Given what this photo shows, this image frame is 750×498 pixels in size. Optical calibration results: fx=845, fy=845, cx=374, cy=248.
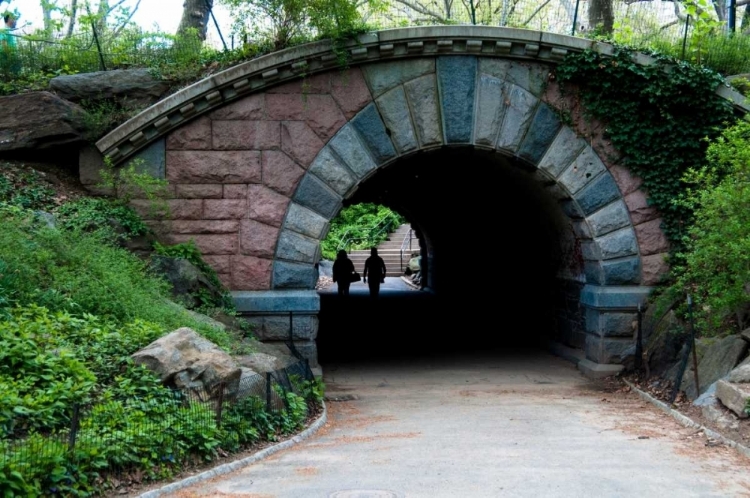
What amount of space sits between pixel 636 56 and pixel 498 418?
18.7ft

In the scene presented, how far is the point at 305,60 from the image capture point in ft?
37.4

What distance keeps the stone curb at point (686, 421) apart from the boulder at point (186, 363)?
4.56 m

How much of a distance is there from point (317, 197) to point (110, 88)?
343 cm

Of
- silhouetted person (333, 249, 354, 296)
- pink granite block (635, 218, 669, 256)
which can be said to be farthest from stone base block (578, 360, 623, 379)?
silhouetted person (333, 249, 354, 296)

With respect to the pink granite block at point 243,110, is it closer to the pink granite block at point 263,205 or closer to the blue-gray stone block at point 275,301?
the pink granite block at point 263,205

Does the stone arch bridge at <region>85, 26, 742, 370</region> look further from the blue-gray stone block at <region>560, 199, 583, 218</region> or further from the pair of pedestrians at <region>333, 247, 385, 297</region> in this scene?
the pair of pedestrians at <region>333, 247, 385, 297</region>

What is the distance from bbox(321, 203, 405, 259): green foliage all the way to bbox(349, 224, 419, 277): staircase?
0.45 meters

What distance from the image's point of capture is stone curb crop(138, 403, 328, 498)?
6.06 m

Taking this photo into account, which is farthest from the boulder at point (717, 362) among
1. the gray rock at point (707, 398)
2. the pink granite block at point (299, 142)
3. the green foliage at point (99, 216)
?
the green foliage at point (99, 216)

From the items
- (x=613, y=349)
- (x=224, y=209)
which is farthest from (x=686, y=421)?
(x=224, y=209)

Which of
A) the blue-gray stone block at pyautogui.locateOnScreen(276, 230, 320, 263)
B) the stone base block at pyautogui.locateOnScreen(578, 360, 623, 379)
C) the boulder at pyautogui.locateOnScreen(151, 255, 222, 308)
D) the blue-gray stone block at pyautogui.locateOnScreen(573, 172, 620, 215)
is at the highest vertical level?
the blue-gray stone block at pyautogui.locateOnScreen(573, 172, 620, 215)

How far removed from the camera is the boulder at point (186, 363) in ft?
24.1

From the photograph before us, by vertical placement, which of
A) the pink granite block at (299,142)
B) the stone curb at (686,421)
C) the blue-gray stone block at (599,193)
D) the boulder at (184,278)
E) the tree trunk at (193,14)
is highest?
the tree trunk at (193,14)

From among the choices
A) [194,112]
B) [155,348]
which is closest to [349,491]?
[155,348]
